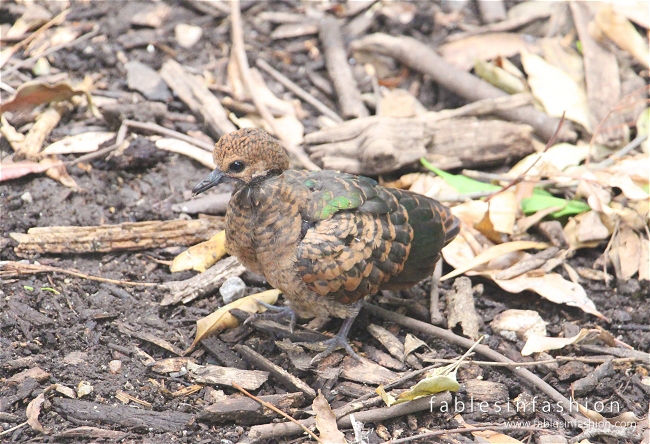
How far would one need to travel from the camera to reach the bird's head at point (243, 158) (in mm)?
3912

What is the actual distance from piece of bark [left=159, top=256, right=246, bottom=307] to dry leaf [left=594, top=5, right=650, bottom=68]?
4103 mm

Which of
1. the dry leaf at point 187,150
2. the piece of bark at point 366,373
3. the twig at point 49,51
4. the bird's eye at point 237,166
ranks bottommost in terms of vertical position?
the piece of bark at point 366,373

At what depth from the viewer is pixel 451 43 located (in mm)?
6516

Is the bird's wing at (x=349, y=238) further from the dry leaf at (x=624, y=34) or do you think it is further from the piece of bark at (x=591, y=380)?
the dry leaf at (x=624, y=34)

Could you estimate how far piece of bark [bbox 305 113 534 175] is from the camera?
5293 mm

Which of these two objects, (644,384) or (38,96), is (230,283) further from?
(644,384)

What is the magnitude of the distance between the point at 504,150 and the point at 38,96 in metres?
3.77

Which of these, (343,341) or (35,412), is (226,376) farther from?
(35,412)

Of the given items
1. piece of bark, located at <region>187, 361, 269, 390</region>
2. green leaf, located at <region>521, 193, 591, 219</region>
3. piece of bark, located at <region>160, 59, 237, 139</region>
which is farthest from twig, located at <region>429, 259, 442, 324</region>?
piece of bark, located at <region>160, 59, 237, 139</region>

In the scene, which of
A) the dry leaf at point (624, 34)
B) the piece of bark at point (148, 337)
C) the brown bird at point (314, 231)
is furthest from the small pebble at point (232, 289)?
the dry leaf at point (624, 34)

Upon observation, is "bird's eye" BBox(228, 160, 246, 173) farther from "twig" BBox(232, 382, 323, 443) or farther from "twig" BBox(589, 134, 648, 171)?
"twig" BBox(589, 134, 648, 171)

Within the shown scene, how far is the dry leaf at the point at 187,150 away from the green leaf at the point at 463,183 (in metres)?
1.71

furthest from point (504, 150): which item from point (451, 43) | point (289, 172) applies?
point (289, 172)

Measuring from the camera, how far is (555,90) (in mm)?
5992
